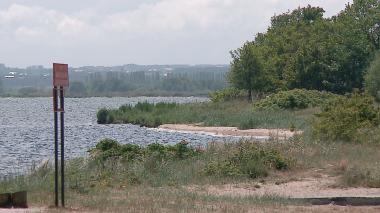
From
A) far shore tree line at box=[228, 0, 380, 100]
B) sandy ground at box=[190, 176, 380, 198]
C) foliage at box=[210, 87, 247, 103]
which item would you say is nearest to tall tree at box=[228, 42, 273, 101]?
far shore tree line at box=[228, 0, 380, 100]

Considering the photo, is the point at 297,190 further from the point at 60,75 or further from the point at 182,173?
the point at 60,75

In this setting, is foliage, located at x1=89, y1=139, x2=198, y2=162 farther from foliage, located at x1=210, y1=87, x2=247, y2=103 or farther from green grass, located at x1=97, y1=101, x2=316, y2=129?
foliage, located at x1=210, y1=87, x2=247, y2=103

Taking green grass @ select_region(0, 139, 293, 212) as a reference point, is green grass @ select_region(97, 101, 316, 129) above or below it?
below

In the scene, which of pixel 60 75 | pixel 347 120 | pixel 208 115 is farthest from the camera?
pixel 208 115

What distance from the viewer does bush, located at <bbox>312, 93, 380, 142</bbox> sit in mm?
32531

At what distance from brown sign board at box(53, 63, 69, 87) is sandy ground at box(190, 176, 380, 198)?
5.75 metres

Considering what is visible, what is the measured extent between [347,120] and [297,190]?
11492 mm

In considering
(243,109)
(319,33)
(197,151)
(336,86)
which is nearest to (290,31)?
(319,33)

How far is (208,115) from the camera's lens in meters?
73.6

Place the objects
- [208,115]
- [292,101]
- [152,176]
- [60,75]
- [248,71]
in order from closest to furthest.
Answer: [60,75] → [152,176] → [292,101] → [208,115] → [248,71]

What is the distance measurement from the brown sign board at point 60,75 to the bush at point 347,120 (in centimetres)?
1662

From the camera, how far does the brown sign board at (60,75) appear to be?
56.3 feet

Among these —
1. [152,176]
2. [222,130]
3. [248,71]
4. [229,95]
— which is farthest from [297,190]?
[229,95]

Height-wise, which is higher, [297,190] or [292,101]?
[297,190]
